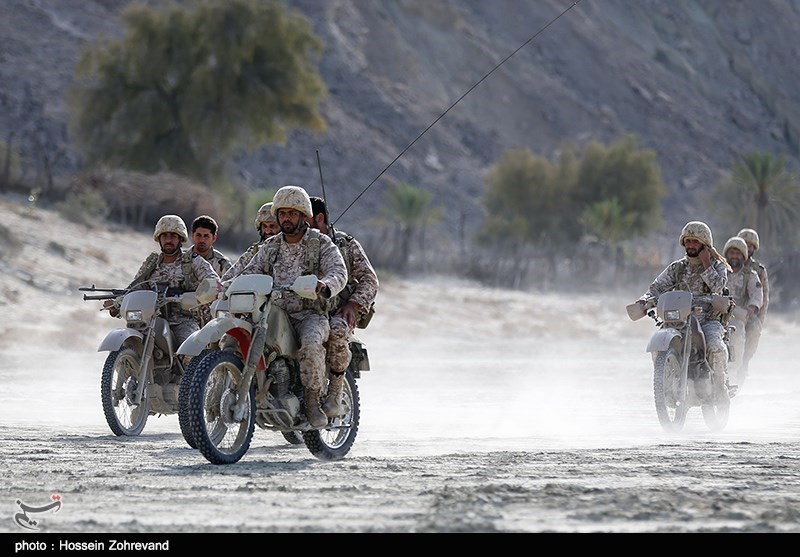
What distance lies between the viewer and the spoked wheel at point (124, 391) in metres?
12.9

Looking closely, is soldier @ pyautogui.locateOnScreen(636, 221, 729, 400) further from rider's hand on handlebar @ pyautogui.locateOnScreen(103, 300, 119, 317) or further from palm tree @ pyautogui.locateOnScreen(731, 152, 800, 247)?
palm tree @ pyautogui.locateOnScreen(731, 152, 800, 247)

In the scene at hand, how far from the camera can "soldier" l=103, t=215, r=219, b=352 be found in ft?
45.0

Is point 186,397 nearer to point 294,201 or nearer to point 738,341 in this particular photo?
point 294,201

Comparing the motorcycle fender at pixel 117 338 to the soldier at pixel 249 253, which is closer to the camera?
the soldier at pixel 249 253

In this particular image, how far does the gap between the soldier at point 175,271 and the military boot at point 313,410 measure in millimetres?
3422

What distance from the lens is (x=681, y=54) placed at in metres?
103

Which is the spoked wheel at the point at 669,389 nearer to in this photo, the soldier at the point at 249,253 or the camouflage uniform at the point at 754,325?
the soldier at the point at 249,253

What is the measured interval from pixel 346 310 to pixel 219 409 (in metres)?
1.26

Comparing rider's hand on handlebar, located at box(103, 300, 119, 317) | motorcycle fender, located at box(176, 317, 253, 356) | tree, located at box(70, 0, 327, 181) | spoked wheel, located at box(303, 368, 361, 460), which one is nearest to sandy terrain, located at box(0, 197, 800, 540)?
spoked wheel, located at box(303, 368, 361, 460)

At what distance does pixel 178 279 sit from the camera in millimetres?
13828

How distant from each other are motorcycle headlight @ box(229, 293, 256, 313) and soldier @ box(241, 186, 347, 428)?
1.58 feet

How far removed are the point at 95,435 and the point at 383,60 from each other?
76687 millimetres

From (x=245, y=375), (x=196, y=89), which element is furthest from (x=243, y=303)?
(x=196, y=89)

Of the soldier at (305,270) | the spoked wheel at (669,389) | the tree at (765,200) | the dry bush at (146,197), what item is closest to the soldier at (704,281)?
the spoked wheel at (669,389)
